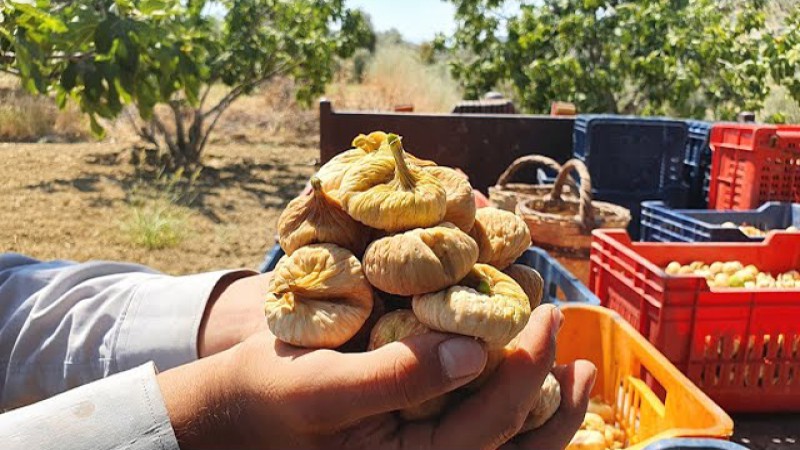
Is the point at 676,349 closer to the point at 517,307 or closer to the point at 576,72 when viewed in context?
the point at 517,307

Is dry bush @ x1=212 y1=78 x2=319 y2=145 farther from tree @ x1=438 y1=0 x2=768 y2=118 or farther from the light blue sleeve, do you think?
the light blue sleeve

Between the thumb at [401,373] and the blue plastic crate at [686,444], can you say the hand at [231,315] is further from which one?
the blue plastic crate at [686,444]

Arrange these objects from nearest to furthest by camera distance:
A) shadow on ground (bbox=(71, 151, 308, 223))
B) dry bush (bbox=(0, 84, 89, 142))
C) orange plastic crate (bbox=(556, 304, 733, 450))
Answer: orange plastic crate (bbox=(556, 304, 733, 450))
shadow on ground (bbox=(71, 151, 308, 223))
dry bush (bbox=(0, 84, 89, 142))

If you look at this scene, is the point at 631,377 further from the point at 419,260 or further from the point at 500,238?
the point at 419,260

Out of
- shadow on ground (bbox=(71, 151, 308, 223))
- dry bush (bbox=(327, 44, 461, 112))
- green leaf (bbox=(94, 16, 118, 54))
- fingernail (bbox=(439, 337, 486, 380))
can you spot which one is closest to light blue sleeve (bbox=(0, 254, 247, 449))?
fingernail (bbox=(439, 337, 486, 380))

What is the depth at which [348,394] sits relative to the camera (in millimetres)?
1139

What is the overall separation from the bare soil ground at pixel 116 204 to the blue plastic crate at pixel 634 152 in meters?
3.63

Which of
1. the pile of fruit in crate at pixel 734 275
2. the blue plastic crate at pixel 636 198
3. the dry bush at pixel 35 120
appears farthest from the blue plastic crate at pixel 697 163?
the dry bush at pixel 35 120

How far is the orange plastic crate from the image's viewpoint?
211cm

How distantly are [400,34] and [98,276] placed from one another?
55.6 meters

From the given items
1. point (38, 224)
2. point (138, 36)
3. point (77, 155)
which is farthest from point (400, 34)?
point (138, 36)

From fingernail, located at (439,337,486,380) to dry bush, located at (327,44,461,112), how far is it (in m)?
18.9

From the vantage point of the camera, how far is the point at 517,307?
1236mm

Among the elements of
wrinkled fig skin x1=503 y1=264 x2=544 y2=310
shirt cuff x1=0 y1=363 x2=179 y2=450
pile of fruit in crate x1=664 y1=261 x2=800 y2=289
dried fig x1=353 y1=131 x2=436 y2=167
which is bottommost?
pile of fruit in crate x1=664 y1=261 x2=800 y2=289
